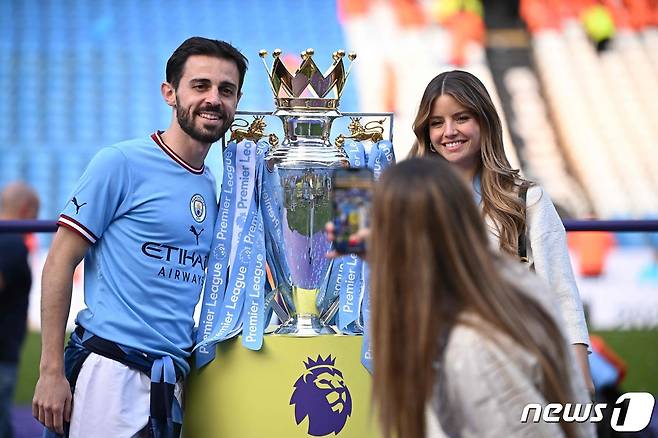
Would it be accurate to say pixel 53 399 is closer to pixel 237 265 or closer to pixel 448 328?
pixel 237 265

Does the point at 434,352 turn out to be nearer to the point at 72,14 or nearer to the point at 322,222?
the point at 322,222

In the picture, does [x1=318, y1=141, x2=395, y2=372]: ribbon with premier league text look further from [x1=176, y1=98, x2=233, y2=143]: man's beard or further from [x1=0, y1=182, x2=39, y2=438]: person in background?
[x1=0, y1=182, x2=39, y2=438]: person in background

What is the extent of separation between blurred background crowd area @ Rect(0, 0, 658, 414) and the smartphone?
7.33 meters

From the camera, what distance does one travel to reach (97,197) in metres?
2.08

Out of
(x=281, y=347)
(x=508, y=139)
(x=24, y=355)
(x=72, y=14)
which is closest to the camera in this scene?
(x=281, y=347)

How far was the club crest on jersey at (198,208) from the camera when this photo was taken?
2.17 meters

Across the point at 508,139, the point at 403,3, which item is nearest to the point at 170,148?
the point at 508,139

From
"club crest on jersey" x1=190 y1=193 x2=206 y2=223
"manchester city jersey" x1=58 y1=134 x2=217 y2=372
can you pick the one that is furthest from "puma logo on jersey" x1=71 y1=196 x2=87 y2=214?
"club crest on jersey" x1=190 y1=193 x2=206 y2=223

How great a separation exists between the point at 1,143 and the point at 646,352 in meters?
7.79

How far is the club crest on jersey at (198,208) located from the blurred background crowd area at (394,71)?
689 centimetres

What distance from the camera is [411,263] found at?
1.30 m

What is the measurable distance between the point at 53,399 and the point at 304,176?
0.71 metres

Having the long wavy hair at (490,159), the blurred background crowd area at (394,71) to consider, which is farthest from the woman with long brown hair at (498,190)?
the blurred background crowd area at (394,71)

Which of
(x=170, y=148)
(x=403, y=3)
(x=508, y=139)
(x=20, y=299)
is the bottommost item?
(x=20, y=299)
